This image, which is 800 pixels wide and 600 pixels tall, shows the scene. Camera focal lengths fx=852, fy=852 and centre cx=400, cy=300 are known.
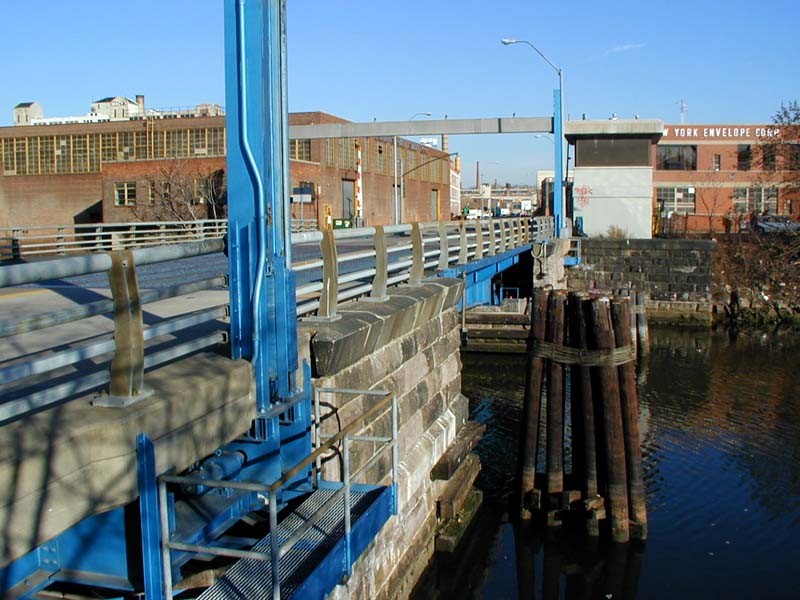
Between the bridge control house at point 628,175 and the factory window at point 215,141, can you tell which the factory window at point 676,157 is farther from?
the factory window at point 215,141

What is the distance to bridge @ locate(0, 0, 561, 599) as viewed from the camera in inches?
170

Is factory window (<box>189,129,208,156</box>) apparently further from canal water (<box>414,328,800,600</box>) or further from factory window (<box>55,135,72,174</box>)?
canal water (<box>414,328,800,600</box>)

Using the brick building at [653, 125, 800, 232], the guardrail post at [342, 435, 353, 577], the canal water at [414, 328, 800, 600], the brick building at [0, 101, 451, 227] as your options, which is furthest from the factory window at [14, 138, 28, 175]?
the guardrail post at [342, 435, 353, 577]

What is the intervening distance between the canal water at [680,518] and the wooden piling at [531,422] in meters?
0.49

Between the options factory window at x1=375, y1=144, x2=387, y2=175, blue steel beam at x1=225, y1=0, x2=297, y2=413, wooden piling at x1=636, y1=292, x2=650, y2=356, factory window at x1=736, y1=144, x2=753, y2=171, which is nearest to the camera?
blue steel beam at x1=225, y1=0, x2=297, y2=413

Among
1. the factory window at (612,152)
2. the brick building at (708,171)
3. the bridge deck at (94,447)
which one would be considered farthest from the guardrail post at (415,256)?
the brick building at (708,171)

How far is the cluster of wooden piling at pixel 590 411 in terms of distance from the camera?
12414mm

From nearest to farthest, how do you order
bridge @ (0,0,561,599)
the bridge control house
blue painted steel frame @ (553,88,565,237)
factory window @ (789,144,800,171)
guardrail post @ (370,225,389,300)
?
bridge @ (0,0,561,599)
guardrail post @ (370,225,389,300)
blue painted steel frame @ (553,88,565,237)
the bridge control house
factory window @ (789,144,800,171)

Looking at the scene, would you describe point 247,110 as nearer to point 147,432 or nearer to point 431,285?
point 147,432

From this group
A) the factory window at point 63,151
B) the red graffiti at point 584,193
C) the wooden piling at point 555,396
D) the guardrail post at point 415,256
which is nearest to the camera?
the guardrail post at point 415,256

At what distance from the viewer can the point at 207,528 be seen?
5.36 metres

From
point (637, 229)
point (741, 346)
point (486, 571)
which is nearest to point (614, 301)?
point (486, 571)

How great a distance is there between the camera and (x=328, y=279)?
306 inches

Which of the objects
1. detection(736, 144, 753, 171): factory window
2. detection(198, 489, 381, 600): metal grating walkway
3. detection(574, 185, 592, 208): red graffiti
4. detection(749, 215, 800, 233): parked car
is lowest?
detection(198, 489, 381, 600): metal grating walkway
